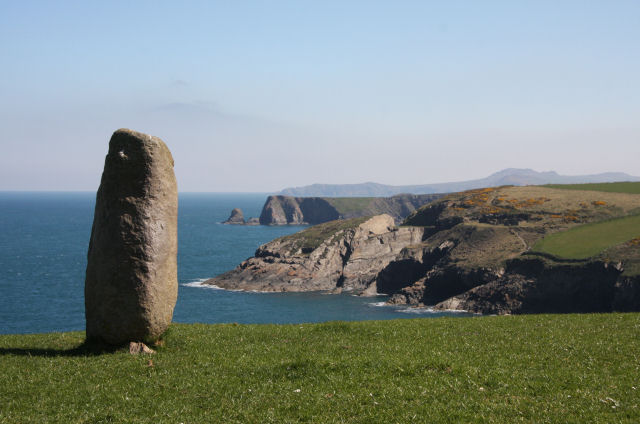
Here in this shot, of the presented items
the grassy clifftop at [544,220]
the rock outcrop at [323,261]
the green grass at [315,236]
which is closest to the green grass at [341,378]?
the grassy clifftop at [544,220]

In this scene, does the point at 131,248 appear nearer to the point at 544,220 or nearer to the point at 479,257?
the point at 479,257

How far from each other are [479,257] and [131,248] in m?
103

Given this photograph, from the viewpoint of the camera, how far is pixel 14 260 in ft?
527

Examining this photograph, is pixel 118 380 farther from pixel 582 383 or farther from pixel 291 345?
pixel 582 383

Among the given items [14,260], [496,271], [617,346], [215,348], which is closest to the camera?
[617,346]

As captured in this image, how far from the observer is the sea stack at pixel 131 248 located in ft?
58.9

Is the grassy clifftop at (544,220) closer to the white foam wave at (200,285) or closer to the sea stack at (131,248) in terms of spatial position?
the white foam wave at (200,285)

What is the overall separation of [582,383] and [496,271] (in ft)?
311

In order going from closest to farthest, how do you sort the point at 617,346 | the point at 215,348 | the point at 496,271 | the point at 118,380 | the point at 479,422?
the point at 479,422
the point at 118,380
the point at 617,346
the point at 215,348
the point at 496,271

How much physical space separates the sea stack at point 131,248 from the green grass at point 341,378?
3.60 feet

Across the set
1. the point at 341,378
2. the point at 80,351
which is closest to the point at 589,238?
the point at 341,378

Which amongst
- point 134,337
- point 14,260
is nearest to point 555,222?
point 134,337

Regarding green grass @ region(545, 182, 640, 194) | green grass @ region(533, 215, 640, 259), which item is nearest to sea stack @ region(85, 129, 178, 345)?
green grass @ region(533, 215, 640, 259)

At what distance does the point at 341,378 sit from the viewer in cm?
1470
